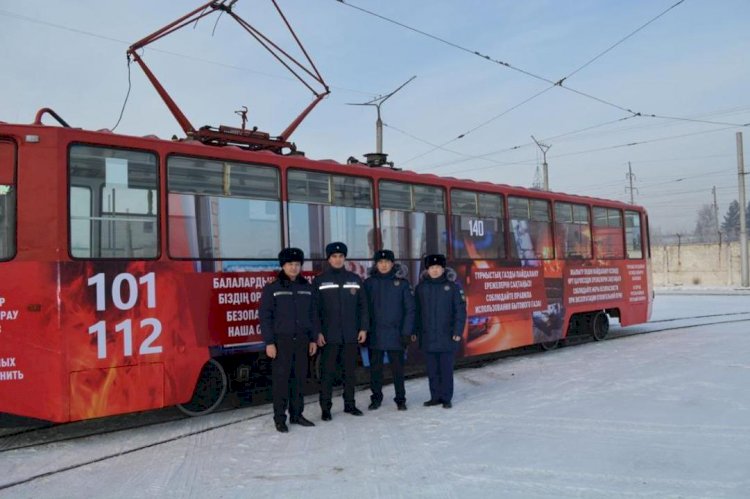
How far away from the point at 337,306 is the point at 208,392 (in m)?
1.73

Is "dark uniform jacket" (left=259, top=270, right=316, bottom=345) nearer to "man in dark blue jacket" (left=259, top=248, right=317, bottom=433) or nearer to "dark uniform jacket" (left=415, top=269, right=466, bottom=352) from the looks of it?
"man in dark blue jacket" (left=259, top=248, right=317, bottom=433)

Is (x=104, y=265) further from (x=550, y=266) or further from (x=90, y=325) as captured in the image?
(x=550, y=266)

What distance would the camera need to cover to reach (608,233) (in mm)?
12836

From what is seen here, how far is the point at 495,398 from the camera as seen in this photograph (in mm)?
7262

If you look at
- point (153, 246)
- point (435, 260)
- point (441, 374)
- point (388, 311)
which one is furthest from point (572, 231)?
point (153, 246)

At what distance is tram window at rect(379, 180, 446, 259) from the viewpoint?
27.3 ft

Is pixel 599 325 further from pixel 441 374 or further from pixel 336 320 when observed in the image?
pixel 336 320

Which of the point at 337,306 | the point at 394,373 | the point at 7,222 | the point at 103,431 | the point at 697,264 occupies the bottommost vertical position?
the point at 103,431

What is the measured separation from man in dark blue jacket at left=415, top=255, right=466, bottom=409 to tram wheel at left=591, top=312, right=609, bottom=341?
6594 millimetres

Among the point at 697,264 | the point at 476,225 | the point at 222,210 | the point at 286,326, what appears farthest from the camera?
the point at 697,264

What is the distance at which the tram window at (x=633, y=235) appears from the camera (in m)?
13.4

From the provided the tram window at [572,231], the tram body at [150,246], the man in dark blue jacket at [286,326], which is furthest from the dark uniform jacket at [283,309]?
the tram window at [572,231]

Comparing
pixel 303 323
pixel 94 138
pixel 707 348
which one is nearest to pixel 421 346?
pixel 303 323

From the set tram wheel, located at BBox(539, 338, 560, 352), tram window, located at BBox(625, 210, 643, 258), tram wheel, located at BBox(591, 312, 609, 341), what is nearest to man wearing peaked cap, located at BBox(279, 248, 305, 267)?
tram wheel, located at BBox(539, 338, 560, 352)
